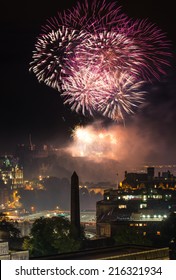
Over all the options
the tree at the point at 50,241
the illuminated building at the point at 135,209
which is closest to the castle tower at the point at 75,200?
the tree at the point at 50,241

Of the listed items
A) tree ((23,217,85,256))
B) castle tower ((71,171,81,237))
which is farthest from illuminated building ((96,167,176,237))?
tree ((23,217,85,256))

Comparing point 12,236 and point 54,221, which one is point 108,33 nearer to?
point 54,221

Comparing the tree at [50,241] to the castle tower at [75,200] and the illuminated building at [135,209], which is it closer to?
the castle tower at [75,200]

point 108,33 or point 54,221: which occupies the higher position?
point 108,33

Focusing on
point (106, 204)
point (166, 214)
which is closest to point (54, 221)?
point (166, 214)

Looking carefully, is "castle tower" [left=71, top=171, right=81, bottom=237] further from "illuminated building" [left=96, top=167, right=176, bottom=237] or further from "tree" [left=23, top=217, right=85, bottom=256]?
"illuminated building" [left=96, top=167, right=176, bottom=237]

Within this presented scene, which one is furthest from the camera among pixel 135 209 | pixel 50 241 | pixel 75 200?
pixel 135 209

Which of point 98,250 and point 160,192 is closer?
point 98,250

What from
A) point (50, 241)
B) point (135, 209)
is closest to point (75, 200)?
point (50, 241)

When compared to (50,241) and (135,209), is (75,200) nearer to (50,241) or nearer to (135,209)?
(50,241)
